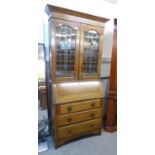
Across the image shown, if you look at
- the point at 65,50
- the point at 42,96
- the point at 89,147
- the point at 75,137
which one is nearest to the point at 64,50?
the point at 65,50

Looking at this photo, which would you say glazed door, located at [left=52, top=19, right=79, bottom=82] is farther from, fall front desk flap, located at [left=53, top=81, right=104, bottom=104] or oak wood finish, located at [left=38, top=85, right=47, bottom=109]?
oak wood finish, located at [left=38, top=85, right=47, bottom=109]

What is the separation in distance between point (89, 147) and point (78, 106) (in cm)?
62

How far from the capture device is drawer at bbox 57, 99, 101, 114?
1967 millimetres

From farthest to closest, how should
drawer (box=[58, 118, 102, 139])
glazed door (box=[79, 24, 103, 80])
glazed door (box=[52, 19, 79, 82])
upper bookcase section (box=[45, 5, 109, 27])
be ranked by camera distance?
glazed door (box=[79, 24, 103, 80]), drawer (box=[58, 118, 102, 139]), glazed door (box=[52, 19, 79, 82]), upper bookcase section (box=[45, 5, 109, 27])

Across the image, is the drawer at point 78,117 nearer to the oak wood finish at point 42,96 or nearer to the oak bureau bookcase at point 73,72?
the oak bureau bookcase at point 73,72

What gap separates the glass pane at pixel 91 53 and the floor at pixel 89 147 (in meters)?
1.06

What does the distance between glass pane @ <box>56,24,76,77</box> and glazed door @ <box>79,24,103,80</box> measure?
0.14 metres

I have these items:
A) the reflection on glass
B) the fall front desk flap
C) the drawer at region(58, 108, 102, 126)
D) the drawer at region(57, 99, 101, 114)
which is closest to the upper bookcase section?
the reflection on glass

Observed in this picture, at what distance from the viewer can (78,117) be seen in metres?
2.12

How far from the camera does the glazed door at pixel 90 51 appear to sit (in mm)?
2139
